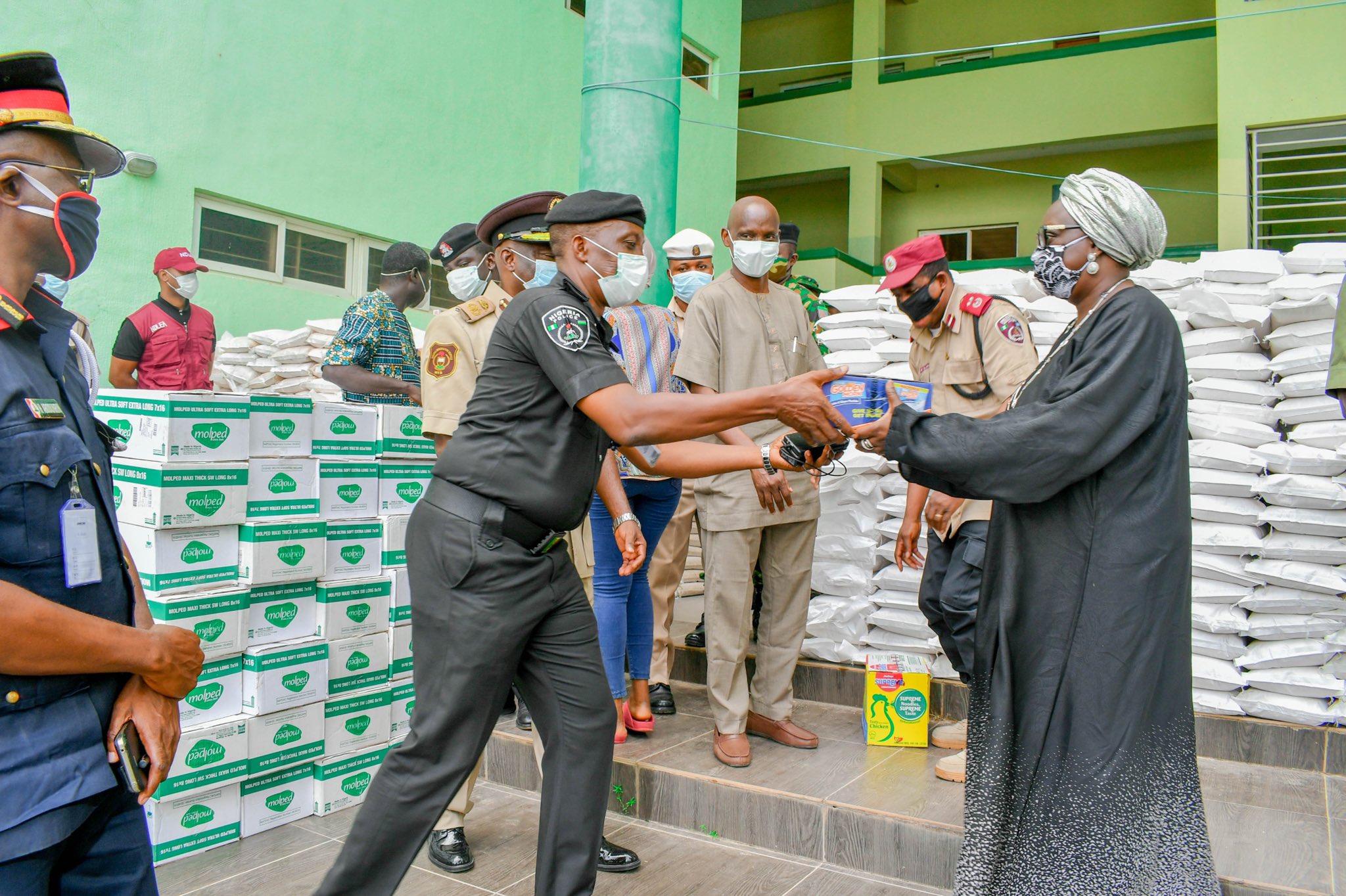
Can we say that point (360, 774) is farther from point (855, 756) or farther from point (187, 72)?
point (187, 72)

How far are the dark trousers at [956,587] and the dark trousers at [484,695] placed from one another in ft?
4.84

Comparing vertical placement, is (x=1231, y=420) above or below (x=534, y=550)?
above

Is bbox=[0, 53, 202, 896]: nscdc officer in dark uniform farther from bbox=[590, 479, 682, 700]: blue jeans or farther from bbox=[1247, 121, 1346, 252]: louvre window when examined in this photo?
bbox=[1247, 121, 1346, 252]: louvre window

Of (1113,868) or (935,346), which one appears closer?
(1113,868)

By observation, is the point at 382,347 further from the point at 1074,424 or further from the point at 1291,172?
the point at 1291,172

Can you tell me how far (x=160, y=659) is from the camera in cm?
140

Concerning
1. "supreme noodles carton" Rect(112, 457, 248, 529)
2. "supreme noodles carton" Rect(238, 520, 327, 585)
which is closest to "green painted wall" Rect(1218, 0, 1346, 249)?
"supreme noodles carton" Rect(238, 520, 327, 585)

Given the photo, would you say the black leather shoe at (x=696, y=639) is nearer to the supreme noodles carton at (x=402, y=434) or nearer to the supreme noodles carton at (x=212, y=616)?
the supreme noodles carton at (x=402, y=434)

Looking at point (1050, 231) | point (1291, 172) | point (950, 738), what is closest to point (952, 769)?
point (950, 738)

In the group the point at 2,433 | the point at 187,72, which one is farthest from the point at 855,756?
the point at 187,72

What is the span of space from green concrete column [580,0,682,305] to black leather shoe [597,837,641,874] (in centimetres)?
256

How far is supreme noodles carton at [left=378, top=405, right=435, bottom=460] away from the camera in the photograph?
3.60 metres

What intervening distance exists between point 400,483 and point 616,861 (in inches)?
67.0

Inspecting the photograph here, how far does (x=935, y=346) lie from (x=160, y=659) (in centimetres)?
280
